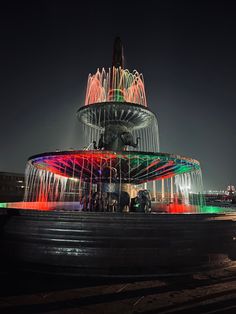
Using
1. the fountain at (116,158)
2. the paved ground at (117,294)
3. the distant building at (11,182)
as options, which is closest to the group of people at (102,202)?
the fountain at (116,158)

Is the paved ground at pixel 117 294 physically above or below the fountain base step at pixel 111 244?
below

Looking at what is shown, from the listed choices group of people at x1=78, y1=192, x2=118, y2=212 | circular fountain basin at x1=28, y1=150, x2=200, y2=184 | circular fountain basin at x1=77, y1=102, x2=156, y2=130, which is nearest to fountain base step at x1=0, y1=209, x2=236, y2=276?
circular fountain basin at x1=28, y1=150, x2=200, y2=184

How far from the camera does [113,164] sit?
12.2 metres

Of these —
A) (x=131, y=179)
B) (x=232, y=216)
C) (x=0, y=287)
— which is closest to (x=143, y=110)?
(x=131, y=179)

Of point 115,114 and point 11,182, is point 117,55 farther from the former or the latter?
point 11,182

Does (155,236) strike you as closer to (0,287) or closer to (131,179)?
(0,287)

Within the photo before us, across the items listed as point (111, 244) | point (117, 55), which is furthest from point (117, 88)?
point (111, 244)

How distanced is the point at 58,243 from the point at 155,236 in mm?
2567

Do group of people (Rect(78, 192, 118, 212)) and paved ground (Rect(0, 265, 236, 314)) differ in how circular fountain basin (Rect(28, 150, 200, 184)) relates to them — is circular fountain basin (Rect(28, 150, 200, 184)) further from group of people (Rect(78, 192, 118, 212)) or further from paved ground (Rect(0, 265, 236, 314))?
paved ground (Rect(0, 265, 236, 314))

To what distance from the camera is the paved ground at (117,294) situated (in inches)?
182

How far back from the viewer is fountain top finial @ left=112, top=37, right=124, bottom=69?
1666cm

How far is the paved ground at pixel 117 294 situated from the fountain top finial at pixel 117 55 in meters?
13.4

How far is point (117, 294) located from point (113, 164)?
7321mm

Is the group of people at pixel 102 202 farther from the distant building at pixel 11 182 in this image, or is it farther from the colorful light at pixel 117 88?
the distant building at pixel 11 182
